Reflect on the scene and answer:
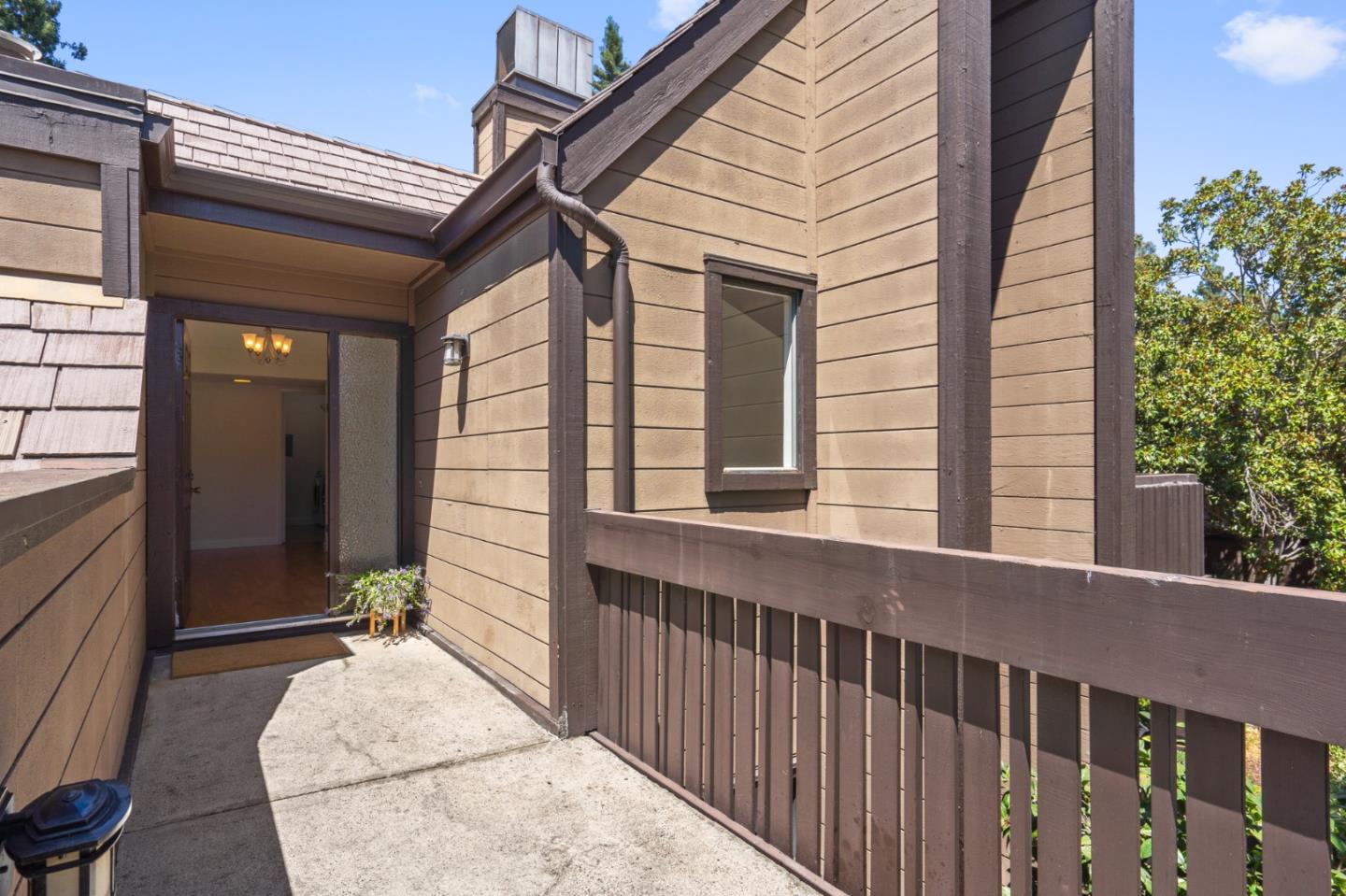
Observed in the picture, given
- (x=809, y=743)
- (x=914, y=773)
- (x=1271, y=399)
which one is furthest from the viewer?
(x=1271, y=399)

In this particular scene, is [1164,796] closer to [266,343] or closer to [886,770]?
[886,770]

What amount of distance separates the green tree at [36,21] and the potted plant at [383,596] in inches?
633

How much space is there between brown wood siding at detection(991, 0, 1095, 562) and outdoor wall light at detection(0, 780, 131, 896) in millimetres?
3643

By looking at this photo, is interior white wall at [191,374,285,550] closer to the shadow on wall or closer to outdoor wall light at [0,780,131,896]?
the shadow on wall

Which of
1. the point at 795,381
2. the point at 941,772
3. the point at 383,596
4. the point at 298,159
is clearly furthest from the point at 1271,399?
the point at 298,159

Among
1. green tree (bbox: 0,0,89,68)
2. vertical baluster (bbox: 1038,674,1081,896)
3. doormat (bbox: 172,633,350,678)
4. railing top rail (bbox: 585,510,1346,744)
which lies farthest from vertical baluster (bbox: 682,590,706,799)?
green tree (bbox: 0,0,89,68)

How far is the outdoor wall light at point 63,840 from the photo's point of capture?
837 mm

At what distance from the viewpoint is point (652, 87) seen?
10.8ft

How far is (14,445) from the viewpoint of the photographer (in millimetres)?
2076

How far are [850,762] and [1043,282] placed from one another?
2.80 m

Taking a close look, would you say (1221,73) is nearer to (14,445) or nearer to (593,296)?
(593,296)

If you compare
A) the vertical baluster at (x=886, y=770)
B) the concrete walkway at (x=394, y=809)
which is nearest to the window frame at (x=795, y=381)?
the concrete walkway at (x=394, y=809)

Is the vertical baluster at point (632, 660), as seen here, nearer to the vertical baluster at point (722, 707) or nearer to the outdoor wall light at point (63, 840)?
the vertical baluster at point (722, 707)

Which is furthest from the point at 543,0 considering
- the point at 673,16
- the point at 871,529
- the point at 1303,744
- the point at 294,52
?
the point at 673,16
